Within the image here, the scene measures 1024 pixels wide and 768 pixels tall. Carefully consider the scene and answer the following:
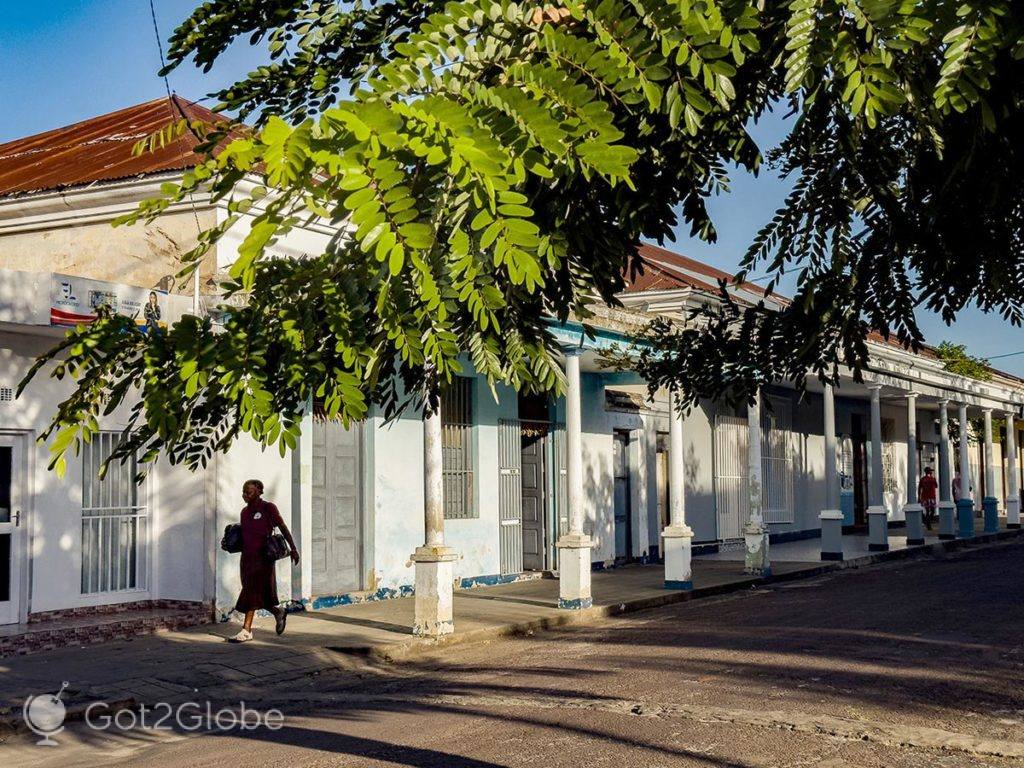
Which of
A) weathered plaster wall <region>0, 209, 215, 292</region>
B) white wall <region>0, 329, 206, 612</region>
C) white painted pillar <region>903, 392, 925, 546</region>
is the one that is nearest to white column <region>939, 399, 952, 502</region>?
white painted pillar <region>903, 392, 925, 546</region>

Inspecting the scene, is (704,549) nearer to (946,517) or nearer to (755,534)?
(755,534)

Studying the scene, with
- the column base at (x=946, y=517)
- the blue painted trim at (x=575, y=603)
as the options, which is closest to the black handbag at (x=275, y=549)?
the blue painted trim at (x=575, y=603)

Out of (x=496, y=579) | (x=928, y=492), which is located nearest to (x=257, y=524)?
(x=496, y=579)

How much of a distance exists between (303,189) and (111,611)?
1064 centimetres

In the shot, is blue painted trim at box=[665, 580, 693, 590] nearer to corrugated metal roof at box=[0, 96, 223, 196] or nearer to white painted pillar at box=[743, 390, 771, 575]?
white painted pillar at box=[743, 390, 771, 575]

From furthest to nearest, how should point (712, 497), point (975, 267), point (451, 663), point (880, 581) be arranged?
point (712, 497), point (880, 581), point (451, 663), point (975, 267)

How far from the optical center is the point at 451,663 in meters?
10.3

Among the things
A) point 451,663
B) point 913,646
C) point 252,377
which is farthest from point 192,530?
point 252,377

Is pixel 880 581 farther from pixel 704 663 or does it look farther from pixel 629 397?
pixel 704 663

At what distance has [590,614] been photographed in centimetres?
1353

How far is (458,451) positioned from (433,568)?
4.58 meters

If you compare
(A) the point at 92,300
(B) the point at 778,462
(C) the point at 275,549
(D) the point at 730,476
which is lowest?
(C) the point at 275,549

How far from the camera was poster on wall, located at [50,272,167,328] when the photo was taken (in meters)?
10.9

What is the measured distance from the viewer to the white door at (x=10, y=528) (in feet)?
37.0
